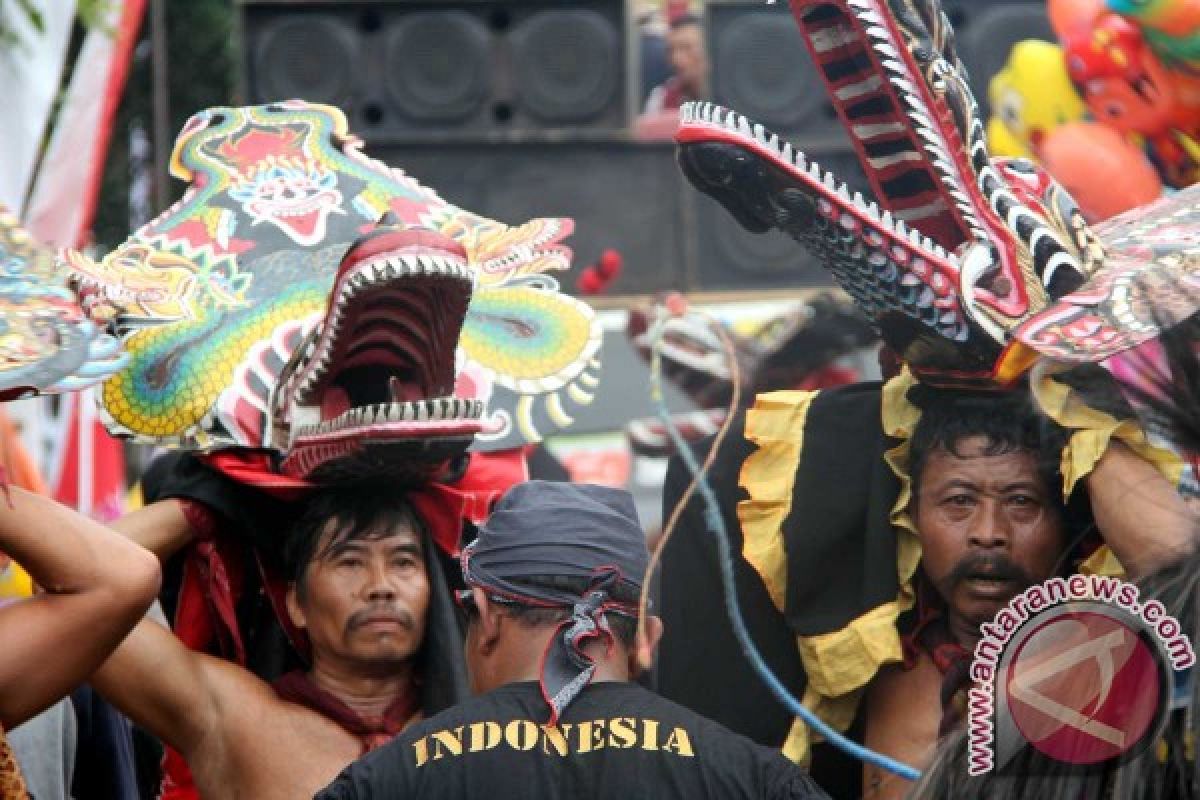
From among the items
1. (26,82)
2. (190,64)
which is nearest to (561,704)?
(26,82)

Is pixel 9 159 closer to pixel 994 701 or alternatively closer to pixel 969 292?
pixel 969 292

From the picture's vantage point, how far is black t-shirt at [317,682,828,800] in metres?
2.99

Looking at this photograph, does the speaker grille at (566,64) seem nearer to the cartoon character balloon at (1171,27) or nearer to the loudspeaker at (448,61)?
the loudspeaker at (448,61)

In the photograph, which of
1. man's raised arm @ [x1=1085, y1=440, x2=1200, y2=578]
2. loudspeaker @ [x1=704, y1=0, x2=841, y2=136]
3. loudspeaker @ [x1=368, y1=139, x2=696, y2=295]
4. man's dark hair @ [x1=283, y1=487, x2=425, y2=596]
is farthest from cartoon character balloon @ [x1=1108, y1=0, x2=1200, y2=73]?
loudspeaker @ [x1=368, y1=139, x2=696, y2=295]

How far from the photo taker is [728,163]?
12.2ft

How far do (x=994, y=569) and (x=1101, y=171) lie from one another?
6.95 feet

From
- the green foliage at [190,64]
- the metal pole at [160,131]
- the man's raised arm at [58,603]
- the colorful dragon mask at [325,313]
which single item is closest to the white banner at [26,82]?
the metal pole at [160,131]

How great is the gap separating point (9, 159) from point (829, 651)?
15.2 ft

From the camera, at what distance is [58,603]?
3.35 meters

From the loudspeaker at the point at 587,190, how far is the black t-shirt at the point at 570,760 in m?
5.89

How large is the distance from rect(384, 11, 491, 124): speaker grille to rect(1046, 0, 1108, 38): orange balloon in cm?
353

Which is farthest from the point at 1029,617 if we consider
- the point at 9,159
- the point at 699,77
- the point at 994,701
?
the point at 699,77

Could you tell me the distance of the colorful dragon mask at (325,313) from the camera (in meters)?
4.17

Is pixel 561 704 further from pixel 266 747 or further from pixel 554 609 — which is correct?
pixel 266 747
